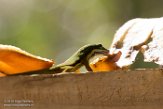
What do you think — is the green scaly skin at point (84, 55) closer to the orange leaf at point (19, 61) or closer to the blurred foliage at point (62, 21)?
the orange leaf at point (19, 61)

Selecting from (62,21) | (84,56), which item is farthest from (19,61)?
(62,21)

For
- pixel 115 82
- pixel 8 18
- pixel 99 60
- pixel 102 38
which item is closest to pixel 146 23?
pixel 99 60

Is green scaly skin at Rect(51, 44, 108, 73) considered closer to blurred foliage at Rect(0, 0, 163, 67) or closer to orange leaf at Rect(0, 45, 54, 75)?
orange leaf at Rect(0, 45, 54, 75)

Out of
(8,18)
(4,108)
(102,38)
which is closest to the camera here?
(4,108)

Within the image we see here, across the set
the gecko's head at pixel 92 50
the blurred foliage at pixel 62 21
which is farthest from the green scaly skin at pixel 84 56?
the blurred foliage at pixel 62 21

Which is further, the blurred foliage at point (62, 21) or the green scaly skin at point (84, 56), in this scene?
the blurred foliage at point (62, 21)

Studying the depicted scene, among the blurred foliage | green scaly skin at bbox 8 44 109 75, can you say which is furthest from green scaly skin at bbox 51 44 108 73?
the blurred foliage

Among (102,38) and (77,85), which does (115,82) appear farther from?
(102,38)

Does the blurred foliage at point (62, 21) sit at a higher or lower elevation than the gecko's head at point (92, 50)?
higher
